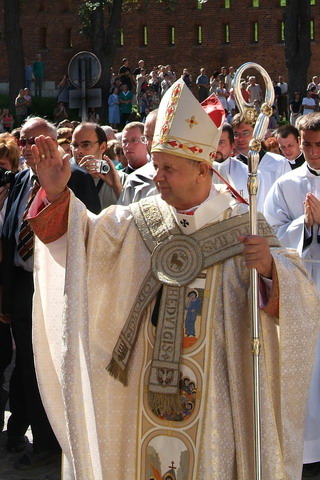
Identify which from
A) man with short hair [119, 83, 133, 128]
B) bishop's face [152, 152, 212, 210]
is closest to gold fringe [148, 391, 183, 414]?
bishop's face [152, 152, 212, 210]

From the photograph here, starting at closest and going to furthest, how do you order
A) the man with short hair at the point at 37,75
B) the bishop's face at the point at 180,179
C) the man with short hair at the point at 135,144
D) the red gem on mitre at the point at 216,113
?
the bishop's face at the point at 180,179 → the red gem on mitre at the point at 216,113 → the man with short hair at the point at 135,144 → the man with short hair at the point at 37,75

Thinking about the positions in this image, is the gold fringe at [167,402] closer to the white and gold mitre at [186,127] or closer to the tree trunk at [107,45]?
the white and gold mitre at [186,127]

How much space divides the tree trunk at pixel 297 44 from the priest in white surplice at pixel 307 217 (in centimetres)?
2728

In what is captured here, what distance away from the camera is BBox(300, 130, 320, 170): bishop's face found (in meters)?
6.50

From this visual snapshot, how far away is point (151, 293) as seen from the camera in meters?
4.68

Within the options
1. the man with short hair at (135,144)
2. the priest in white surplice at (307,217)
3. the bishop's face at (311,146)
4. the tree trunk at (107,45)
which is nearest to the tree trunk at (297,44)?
the tree trunk at (107,45)

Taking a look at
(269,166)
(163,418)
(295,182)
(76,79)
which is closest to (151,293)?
(163,418)

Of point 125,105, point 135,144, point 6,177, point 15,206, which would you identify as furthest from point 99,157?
point 125,105

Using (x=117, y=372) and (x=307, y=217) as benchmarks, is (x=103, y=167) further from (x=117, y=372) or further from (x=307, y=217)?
(x=117, y=372)

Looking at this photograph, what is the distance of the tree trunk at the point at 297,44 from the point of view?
34.1m

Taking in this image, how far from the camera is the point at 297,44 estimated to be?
3434 centimetres

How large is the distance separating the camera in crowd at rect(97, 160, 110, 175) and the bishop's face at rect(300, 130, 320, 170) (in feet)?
4.22

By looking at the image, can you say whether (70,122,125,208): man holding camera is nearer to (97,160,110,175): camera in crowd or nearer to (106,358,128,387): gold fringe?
(97,160,110,175): camera in crowd

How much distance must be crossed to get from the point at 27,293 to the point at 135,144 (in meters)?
1.89
